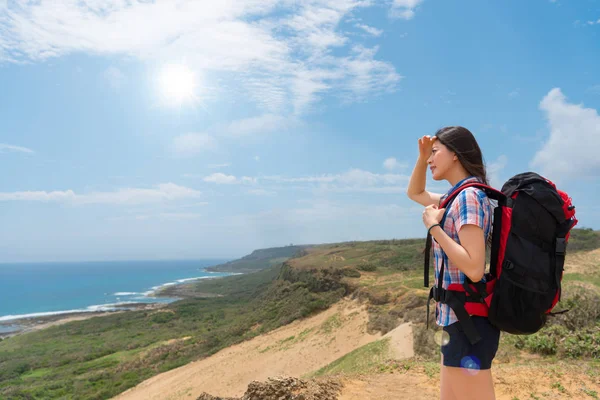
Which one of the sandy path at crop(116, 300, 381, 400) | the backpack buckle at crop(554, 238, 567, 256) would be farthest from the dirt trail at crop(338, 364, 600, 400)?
the sandy path at crop(116, 300, 381, 400)

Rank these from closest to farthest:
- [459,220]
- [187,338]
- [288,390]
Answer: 1. [459,220]
2. [288,390]
3. [187,338]

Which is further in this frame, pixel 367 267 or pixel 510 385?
pixel 367 267

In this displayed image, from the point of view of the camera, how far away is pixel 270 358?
17406 millimetres

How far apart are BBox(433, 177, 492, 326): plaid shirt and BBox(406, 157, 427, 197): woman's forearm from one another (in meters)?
0.47

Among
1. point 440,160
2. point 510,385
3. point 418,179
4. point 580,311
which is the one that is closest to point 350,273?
point 580,311

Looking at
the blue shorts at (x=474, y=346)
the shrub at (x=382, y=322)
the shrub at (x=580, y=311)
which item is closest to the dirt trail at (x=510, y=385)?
the shrub at (x=580, y=311)

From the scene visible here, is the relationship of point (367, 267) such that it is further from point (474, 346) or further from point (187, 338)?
point (474, 346)

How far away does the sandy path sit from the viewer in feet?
→ 51.3

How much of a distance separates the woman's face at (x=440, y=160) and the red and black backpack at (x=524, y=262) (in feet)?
1.29

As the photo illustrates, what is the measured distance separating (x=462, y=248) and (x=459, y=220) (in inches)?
5.7

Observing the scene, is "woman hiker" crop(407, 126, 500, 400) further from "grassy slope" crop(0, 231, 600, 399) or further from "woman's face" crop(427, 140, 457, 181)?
"grassy slope" crop(0, 231, 600, 399)

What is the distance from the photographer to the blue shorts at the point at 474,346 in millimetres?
1977

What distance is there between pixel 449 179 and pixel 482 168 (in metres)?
0.19

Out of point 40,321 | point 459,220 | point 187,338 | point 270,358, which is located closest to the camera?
point 459,220
